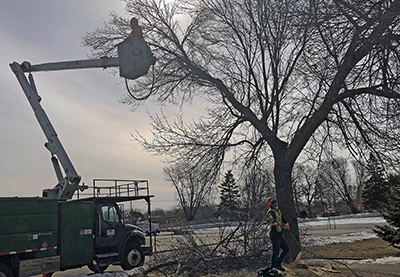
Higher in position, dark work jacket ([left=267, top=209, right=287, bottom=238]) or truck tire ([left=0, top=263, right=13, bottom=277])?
dark work jacket ([left=267, top=209, right=287, bottom=238])

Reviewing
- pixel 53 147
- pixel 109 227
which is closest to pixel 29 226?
pixel 53 147

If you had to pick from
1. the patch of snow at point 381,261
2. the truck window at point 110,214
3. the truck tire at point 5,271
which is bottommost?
the patch of snow at point 381,261

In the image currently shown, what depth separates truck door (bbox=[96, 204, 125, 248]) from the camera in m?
11.9

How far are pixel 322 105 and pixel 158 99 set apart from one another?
6019 mm

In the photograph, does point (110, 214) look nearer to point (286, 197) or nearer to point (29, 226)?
point (29, 226)

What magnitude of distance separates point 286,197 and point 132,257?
6355 millimetres

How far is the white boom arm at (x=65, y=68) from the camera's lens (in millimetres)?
9070

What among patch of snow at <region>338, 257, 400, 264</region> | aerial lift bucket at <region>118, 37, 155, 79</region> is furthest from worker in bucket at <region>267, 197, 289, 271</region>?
aerial lift bucket at <region>118, 37, 155, 79</region>

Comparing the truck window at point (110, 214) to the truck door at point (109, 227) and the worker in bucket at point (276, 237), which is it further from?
the worker in bucket at point (276, 237)

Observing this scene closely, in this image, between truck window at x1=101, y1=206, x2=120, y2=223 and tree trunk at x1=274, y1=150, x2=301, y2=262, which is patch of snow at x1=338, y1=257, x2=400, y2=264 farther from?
truck window at x1=101, y1=206, x2=120, y2=223

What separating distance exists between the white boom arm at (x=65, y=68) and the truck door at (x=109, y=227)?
1773 mm

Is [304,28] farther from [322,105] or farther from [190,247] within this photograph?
[190,247]

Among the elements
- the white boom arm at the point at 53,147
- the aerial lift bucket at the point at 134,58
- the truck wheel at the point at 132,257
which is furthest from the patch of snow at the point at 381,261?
the white boom arm at the point at 53,147

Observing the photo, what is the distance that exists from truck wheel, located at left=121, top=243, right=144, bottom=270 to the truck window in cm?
111
